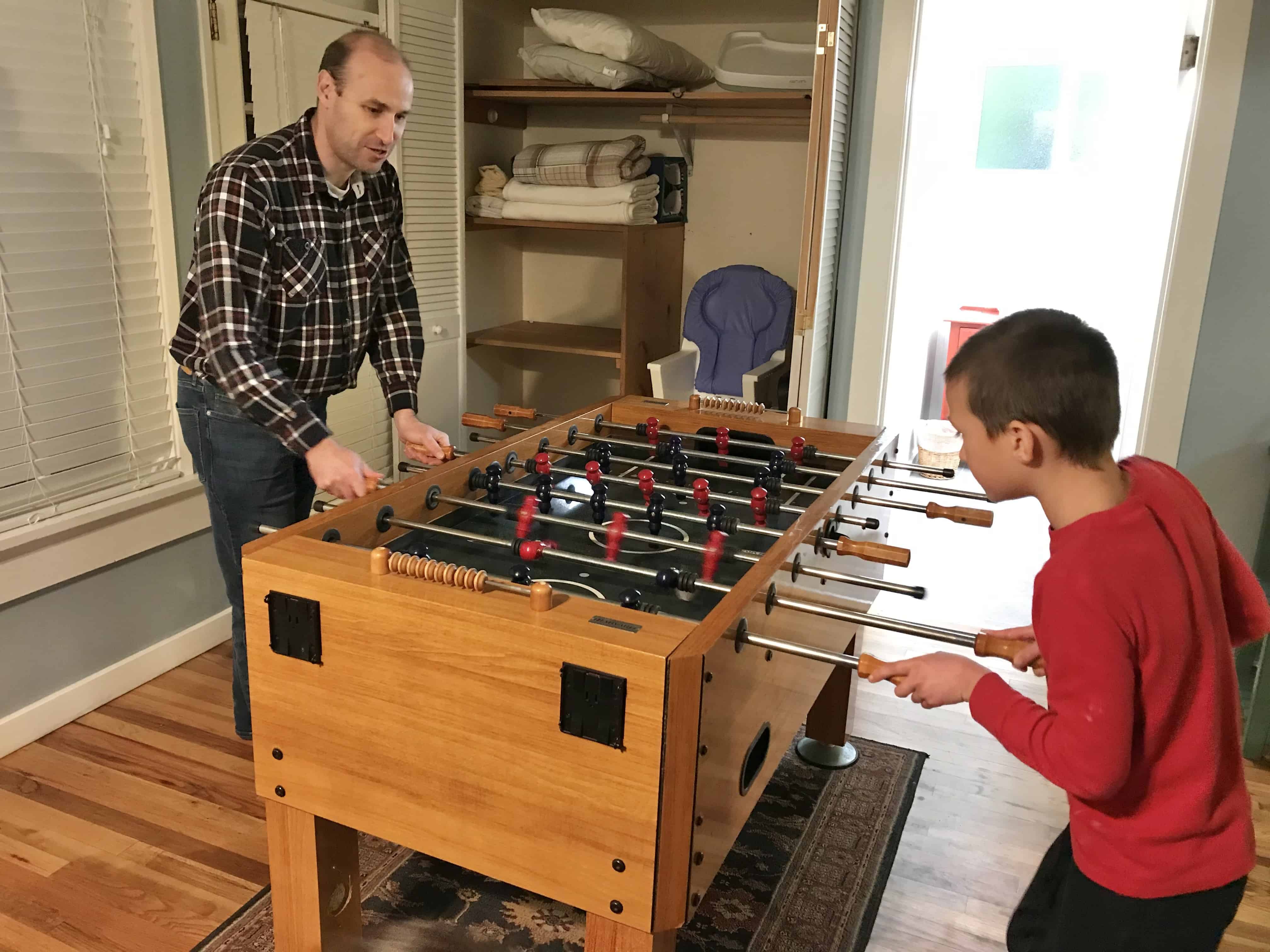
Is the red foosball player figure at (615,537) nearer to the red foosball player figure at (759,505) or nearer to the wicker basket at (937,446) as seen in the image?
the red foosball player figure at (759,505)

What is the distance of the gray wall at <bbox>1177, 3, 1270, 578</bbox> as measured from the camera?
2.55 metres

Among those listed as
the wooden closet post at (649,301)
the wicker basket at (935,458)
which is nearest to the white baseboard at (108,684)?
the wooden closet post at (649,301)

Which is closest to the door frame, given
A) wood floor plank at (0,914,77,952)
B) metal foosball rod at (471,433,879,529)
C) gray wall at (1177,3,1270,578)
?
gray wall at (1177,3,1270,578)

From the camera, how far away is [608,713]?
1086 mm

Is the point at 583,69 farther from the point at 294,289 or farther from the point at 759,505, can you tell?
the point at 759,505

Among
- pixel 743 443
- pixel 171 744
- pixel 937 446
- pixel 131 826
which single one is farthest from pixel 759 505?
pixel 937 446

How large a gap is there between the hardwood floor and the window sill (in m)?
0.37

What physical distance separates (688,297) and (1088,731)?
2.88 metres

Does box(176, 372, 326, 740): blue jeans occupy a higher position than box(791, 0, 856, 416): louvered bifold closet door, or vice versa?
box(791, 0, 856, 416): louvered bifold closet door

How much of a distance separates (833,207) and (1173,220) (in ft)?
3.05

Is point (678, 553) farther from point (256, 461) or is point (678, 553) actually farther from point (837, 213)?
point (837, 213)

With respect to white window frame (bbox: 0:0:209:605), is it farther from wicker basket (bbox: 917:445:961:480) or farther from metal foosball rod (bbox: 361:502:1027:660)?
wicker basket (bbox: 917:445:961:480)

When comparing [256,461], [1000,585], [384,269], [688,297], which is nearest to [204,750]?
[256,461]

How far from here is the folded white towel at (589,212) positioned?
3338mm
